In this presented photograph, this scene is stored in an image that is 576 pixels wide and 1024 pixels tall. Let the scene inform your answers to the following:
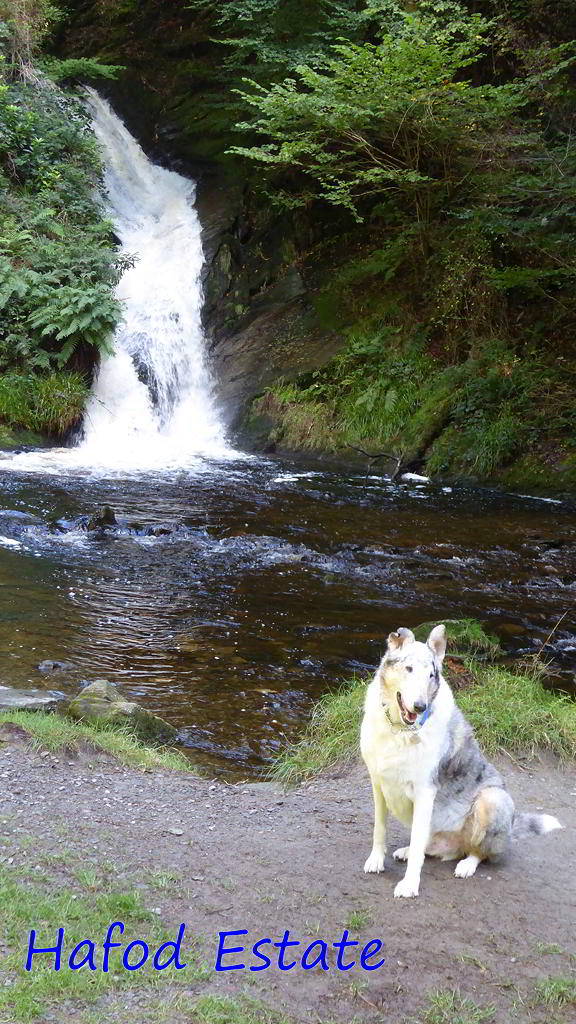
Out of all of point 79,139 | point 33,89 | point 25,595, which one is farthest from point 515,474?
point 33,89

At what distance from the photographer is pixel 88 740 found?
554 centimetres

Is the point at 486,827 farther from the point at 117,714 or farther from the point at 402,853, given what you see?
the point at 117,714

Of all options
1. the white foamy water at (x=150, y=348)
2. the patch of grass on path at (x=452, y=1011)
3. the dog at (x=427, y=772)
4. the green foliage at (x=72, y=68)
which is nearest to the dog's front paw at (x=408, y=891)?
the dog at (x=427, y=772)

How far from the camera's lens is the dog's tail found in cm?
448

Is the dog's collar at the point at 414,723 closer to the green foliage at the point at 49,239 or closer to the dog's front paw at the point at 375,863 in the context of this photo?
the dog's front paw at the point at 375,863

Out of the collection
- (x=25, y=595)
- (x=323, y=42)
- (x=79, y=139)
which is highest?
(x=323, y=42)

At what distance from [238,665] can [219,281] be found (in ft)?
49.3

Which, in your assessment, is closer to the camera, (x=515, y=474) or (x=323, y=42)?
(x=515, y=474)

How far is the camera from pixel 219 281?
827 inches

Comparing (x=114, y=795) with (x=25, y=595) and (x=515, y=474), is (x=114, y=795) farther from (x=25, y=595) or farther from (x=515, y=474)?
(x=515, y=474)

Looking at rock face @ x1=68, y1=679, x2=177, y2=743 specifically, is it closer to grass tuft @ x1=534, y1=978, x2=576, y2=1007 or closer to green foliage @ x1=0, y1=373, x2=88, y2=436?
grass tuft @ x1=534, y1=978, x2=576, y2=1007

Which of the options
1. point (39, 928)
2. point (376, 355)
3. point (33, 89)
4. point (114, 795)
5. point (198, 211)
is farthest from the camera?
point (198, 211)

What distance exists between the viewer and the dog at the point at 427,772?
3.86 meters

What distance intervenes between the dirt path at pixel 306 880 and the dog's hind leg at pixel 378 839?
0.18ft
